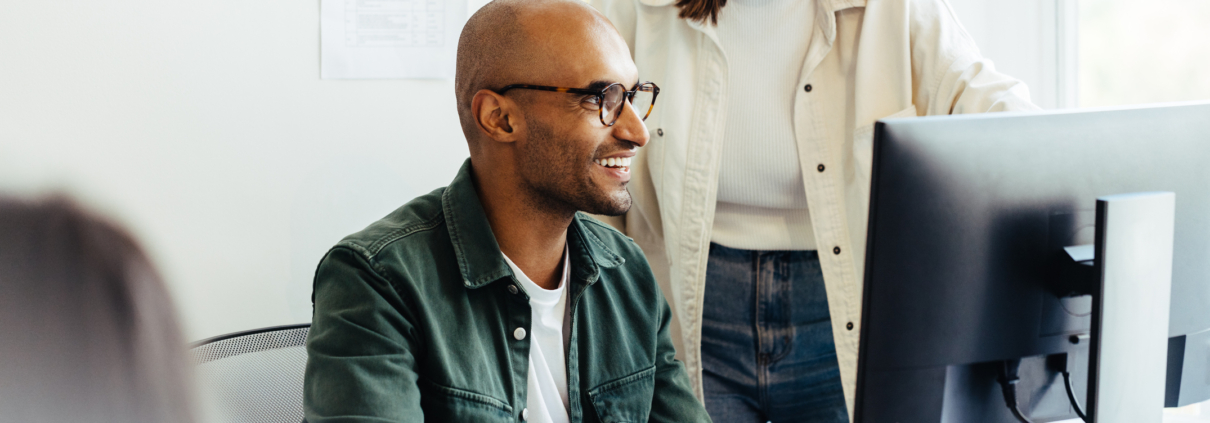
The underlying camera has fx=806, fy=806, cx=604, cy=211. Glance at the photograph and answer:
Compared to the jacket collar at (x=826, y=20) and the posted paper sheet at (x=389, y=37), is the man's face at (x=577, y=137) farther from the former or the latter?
the posted paper sheet at (x=389, y=37)

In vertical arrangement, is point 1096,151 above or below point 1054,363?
above

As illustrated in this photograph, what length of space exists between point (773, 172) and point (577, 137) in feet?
1.73

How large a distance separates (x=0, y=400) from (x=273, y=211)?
1.41 m

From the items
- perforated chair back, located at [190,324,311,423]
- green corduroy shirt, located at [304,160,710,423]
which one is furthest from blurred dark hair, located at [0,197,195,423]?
perforated chair back, located at [190,324,311,423]

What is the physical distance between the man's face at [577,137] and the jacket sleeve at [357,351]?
10.6 inches

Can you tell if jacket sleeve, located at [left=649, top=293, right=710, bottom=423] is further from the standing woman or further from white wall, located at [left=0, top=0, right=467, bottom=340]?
white wall, located at [left=0, top=0, right=467, bottom=340]

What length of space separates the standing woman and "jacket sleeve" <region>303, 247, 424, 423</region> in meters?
0.70

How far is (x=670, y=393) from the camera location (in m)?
1.24

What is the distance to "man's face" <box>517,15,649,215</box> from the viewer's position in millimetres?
1103

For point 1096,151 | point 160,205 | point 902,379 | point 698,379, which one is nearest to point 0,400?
point 902,379

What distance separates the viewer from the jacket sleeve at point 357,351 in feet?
2.93

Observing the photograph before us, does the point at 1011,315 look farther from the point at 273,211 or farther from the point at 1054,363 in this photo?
the point at 273,211

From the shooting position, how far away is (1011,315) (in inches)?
32.8

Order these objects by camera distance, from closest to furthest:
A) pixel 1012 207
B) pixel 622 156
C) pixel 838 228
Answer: pixel 1012 207 < pixel 622 156 < pixel 838 228
